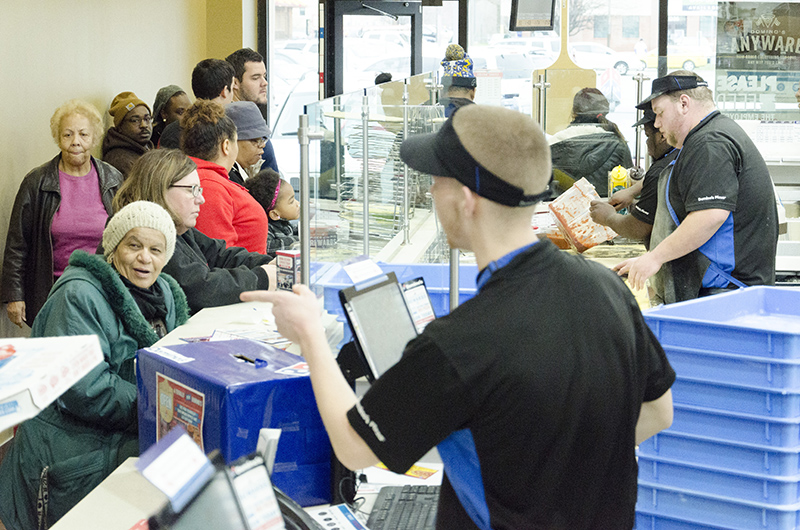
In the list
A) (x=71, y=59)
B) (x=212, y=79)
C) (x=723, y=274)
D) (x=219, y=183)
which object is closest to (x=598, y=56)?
(x=212, y=79)

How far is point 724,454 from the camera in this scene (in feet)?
6.91

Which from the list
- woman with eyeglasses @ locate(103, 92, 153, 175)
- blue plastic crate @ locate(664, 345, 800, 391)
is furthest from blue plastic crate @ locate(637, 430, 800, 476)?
woman with eyeglasses @ locate(103, 92, 153, 175)

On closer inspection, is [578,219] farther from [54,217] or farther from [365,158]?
[54,217]

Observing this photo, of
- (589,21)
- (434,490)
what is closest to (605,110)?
(589,21)

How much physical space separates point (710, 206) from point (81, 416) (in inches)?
88.8

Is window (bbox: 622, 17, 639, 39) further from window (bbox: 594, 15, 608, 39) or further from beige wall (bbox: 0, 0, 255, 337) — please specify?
beige wall (bbox: 0, 0, 255, 337)

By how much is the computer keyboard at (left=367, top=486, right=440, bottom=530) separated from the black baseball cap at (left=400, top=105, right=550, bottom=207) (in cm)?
84

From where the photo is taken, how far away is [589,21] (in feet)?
30.7

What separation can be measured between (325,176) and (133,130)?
3.52 meters

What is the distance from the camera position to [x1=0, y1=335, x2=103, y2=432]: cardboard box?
3.71 feet

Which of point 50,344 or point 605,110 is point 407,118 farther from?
point 605,110

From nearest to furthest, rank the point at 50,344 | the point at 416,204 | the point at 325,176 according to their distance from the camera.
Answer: the point at 50,344, the point at 325,176, the point at 416,204

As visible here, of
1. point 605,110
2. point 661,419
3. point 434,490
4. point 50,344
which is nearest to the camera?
point 50,344

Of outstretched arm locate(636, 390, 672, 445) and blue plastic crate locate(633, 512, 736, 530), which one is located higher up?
outstretched arm locate(636, 390, 672, 445)
